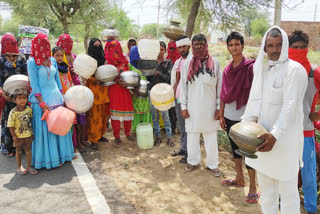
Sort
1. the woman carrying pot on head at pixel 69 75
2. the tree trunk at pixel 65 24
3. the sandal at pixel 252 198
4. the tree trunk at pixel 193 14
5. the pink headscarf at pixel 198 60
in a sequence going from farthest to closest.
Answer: the tree trunk at pixel 65 24
the tree trunk at pixel 193 14
the woman carrying pot on head at pixel 69 75
the pink headscarf at pixel 198 60
the sandal at pixel 252 198

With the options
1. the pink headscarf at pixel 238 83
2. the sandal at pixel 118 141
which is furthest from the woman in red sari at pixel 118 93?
the pink headscarf at pixel 238 83

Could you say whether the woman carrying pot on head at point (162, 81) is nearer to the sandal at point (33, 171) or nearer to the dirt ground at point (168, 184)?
the dirt ground at point (168, 184)

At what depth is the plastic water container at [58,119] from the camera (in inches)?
143

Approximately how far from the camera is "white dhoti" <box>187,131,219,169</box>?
3.83m

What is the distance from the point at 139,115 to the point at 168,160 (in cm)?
143

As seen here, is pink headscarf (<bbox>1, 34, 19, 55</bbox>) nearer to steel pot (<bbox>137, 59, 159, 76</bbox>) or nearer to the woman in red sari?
the woman in red sari

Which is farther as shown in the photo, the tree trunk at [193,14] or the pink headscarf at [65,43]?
the tree trunk at [193,14]

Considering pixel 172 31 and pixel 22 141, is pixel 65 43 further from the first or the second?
pixel 172 31

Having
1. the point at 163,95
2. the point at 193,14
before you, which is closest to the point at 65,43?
the point at 163,95

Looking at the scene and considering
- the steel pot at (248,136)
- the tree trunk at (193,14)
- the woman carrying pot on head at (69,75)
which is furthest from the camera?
the tree trunk at (193,14)

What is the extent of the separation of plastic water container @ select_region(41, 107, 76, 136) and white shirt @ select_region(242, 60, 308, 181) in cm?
255

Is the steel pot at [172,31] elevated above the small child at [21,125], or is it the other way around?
the steel pot at [172,31]

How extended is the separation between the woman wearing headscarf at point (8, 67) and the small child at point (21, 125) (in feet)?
1.65

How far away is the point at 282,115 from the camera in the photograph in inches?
81.3
